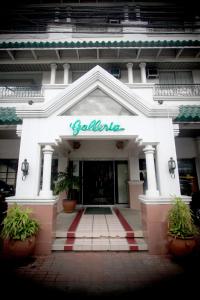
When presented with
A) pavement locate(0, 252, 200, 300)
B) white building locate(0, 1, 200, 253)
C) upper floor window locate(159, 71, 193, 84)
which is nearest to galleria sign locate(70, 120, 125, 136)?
white building locate(0, 1, 200, 253)

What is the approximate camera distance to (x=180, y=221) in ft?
14.1

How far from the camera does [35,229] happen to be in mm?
4395

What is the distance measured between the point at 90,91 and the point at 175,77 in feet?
28.8

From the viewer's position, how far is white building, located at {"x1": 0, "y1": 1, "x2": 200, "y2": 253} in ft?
16.2

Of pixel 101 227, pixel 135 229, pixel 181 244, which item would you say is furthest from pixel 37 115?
pixel 181 244

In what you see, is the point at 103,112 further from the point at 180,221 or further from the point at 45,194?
the point at 180,221

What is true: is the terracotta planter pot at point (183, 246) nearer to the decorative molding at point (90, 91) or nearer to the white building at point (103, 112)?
the white building at point (103, 112)

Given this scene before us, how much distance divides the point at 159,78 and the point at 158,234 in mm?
10377

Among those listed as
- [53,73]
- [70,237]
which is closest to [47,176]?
[70,237]

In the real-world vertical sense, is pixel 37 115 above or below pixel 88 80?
below

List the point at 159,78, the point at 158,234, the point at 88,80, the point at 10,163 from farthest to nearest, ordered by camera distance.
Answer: the point at 159,78 → the point at 10,163 → the point at 88,80 → the point at 158,234

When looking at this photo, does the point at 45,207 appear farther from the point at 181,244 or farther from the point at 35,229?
the point at 181,244

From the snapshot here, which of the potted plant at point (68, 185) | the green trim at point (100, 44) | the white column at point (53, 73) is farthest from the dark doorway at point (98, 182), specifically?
the green trim at point (100, 44)

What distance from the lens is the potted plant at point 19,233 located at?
13.3 feet
